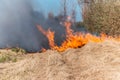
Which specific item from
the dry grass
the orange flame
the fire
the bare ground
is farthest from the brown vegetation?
the bare ground

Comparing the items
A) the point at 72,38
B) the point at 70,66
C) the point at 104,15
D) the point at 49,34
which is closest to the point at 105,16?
the point at 104,15

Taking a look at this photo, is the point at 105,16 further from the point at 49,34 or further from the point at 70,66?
the point at 70,66

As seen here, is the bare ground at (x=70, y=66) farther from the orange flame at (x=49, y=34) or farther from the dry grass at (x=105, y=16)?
the orange flame at (x=49, y=34)

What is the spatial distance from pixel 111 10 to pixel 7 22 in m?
8.52

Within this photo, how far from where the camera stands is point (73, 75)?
9695 millimetres

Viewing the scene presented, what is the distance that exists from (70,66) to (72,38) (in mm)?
7674

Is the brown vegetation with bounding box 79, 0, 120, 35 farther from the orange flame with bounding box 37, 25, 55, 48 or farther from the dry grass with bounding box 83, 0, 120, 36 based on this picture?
the orange flame with bounding box 37, 25, 55, 48

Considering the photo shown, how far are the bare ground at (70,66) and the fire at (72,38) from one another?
3.43 m

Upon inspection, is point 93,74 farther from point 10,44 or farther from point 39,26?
point 39,26

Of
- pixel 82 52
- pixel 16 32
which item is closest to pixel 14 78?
pixel 82 52

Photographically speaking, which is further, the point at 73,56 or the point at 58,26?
the point at 58,26

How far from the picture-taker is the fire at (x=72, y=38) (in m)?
15.8

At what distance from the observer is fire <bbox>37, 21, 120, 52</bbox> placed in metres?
15.8

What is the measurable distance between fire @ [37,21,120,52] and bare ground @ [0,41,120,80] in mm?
3428
